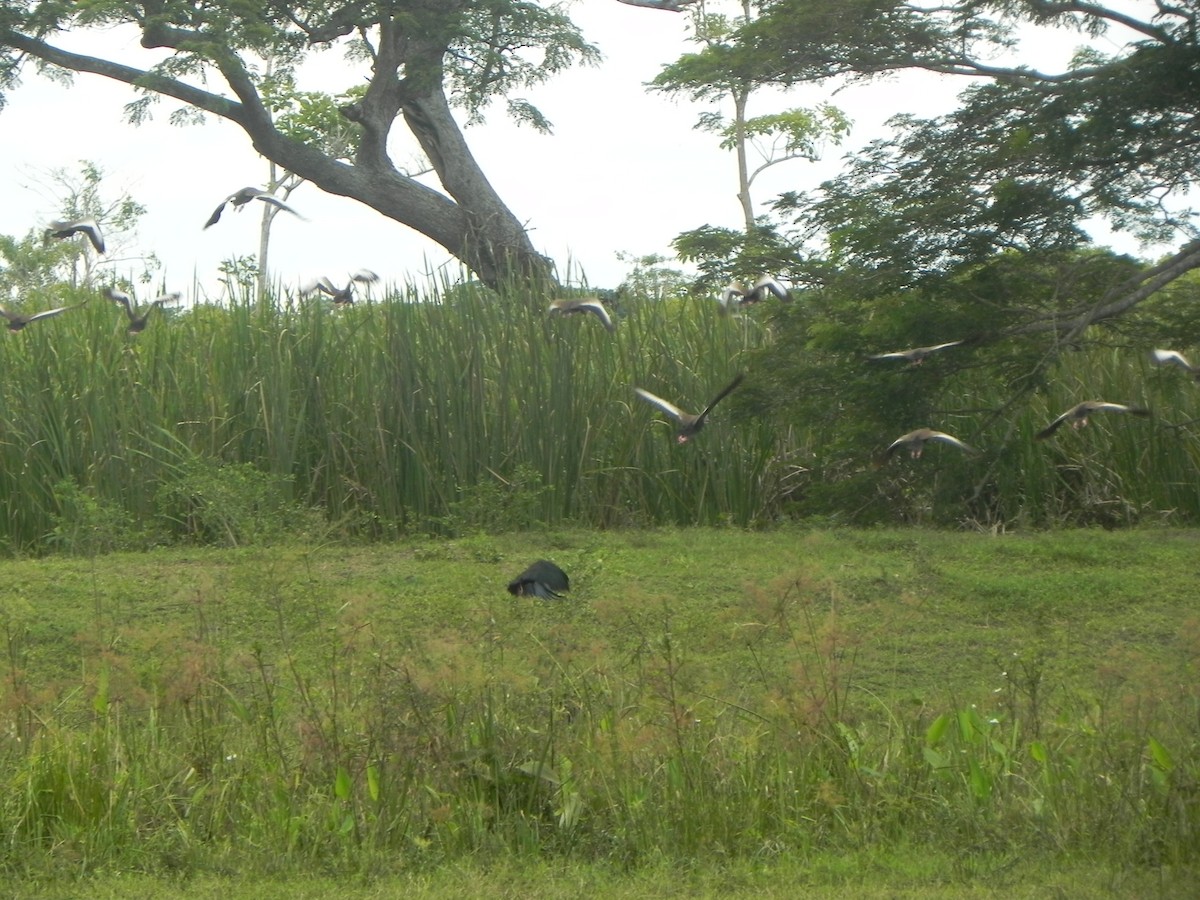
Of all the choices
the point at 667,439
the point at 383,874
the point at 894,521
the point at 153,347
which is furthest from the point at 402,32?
the point at 383,874

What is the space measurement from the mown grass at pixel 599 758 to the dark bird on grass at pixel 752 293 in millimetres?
3335

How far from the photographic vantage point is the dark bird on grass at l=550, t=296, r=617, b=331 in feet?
26.6

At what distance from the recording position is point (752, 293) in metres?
8.40

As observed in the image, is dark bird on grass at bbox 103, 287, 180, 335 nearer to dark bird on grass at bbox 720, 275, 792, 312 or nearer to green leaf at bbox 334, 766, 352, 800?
dark bird on grass at bbox 720, 275, 792, 312

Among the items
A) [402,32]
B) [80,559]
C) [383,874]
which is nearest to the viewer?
[383,874]

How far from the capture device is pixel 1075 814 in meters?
3.55

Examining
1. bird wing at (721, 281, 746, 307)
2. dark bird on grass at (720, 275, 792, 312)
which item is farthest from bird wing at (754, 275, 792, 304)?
bird wing at (721, 281, 746, 307)

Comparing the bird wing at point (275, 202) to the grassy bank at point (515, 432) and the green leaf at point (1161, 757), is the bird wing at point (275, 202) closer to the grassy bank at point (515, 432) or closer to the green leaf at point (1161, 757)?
the grassy bank at point (515, 432)

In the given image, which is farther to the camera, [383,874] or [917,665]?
[917,665]

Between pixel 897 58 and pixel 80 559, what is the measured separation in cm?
515

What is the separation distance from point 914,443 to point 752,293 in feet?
5.15

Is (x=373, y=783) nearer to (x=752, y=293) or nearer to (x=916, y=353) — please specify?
(x=916, y=353)

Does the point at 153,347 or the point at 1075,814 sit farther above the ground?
the point at 153,347

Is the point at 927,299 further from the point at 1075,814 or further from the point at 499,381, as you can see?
Answer: the point at 1075,814
